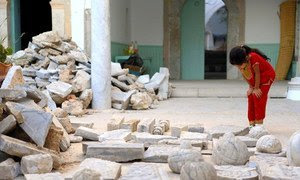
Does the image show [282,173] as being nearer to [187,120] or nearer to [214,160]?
[214,160]

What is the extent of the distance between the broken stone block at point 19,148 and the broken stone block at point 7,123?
5.9 inches

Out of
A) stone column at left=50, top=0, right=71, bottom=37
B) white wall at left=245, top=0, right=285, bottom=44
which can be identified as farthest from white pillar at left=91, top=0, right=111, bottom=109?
white wall at left=245, top=0, right=285, bottom=44

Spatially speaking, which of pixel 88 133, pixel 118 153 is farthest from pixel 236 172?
pixel 88 133

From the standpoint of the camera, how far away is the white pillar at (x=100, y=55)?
932 centimetres

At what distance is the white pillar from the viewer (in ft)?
30.6

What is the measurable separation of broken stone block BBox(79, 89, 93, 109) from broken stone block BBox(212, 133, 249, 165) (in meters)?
4.93

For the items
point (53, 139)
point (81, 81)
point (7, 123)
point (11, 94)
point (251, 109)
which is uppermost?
point (11, 94)

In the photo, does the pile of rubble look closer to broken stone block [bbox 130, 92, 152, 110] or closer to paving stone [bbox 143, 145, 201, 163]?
broken stone block [bbox 130, 92, 152, 110]

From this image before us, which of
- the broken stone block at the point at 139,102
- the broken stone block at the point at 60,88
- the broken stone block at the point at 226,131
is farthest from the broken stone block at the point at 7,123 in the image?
the broken stone block at the point at 139,102

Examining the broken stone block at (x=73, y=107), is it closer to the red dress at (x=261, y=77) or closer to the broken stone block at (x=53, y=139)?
the broken stone block at (x=53, y=139)

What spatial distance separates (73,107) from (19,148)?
427 cm

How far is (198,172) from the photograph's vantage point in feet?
11.9

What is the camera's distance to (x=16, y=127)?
4.83 metres

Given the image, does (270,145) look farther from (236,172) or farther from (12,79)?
(12,79)
